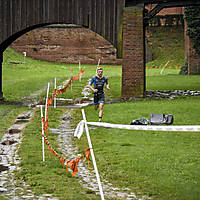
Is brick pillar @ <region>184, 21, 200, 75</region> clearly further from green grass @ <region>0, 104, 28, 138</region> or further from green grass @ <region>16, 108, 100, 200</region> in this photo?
green grass @ <region>16, 108, 100, 200</region>

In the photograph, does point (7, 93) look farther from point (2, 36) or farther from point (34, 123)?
point (34, 123)

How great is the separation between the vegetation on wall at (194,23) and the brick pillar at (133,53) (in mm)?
19648

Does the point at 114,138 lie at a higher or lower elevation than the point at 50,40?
lower

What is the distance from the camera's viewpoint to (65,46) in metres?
62.8

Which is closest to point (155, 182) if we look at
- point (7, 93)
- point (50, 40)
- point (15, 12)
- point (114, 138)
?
point (114, 138)

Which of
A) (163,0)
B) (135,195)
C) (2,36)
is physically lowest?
(135,195)

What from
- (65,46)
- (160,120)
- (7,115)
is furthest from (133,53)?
(65,46)

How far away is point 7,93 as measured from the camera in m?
30.0

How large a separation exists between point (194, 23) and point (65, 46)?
24.2m

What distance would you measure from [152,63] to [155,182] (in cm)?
5151

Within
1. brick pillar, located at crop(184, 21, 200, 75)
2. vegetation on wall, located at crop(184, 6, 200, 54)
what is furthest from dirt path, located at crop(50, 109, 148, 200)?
brick pillar, located at crop(184, 21, 200, 75)

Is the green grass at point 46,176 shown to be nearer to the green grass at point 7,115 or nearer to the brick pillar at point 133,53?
the green grass at point 7,115

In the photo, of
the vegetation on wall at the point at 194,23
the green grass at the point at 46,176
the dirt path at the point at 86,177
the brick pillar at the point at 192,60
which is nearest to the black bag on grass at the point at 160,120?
the dirt path at the point at 86,177

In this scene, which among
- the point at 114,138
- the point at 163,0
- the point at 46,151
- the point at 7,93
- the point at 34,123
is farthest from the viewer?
the point at 7,93
